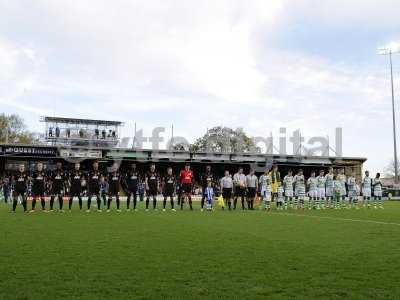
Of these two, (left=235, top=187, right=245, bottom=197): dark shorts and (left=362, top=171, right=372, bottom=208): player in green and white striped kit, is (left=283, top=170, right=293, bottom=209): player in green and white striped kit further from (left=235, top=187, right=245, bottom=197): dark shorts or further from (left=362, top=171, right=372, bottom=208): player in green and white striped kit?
(left=362, top=171, right=372, bottom=208): player in green and white striped kit

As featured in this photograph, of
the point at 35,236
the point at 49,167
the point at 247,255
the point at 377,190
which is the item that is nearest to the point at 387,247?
the point at 247,255

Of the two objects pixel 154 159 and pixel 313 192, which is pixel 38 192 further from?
pixel 154 159

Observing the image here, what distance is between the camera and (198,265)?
7.71 metres

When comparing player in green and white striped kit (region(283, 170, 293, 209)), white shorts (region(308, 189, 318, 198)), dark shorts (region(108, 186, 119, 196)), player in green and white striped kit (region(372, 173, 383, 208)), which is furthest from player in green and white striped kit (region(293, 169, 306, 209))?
dark shorts (region(108, 186, 119, 196))

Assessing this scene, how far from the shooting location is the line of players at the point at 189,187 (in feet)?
74.3

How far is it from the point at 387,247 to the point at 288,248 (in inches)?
72.8

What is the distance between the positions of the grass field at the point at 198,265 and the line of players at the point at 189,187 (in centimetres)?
1044

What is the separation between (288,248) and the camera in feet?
31.4

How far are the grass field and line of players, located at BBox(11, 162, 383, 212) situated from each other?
34.2ft

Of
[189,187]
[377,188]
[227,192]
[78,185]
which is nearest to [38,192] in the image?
[78,185]

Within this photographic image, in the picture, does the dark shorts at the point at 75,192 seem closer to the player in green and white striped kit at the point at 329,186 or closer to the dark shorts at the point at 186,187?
the dark shorts at the point at 186,187

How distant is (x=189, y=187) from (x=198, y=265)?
16.4m

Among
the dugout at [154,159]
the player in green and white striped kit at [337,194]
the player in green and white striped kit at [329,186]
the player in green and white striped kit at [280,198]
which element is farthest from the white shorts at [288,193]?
the dugout at [154,159]

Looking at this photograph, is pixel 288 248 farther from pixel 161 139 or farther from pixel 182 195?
pixel 161 139
